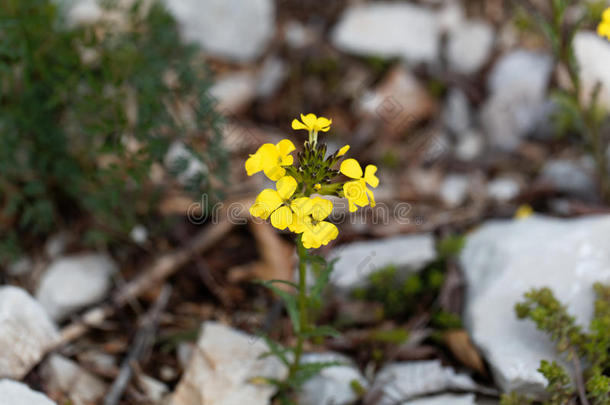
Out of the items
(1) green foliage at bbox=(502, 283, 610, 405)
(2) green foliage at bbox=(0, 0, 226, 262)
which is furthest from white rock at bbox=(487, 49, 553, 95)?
(2) green foliage at bbox=(0, 0, 226, 262)

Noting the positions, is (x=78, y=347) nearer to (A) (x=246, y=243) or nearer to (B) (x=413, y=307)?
(A) (x=246, y=243)

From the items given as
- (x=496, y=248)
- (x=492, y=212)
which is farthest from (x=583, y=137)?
(x=496, y=248)

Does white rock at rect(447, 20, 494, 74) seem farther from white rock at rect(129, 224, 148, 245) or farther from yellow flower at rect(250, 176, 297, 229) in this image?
yellow flower at rect(250, 176, 297, 229)

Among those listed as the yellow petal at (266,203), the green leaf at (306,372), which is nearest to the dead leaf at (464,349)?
the green leaf at (306,372)

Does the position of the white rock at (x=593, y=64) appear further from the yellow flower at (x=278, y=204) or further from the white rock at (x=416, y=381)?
the yellow flower at (x=278, y=204)

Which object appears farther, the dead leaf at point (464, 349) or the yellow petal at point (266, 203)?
the dead leaf at point (464, 349)
